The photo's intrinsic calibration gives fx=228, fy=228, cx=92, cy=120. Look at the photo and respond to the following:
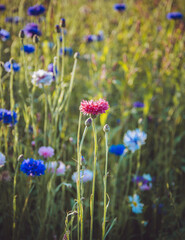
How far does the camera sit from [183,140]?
5.16 ft

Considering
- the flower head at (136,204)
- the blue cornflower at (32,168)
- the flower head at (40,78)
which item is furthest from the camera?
the flower head at (136,204)

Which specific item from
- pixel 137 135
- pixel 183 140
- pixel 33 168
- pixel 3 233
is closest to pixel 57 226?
pixel 3 233

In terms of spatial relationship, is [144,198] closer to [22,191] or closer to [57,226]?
[57,226]

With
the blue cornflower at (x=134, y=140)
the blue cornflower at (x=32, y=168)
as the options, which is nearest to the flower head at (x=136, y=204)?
the blue cornflower at (x=134, y=140)

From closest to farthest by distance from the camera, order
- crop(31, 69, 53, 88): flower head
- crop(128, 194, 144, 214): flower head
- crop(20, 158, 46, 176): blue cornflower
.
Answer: crop(20, 158, 46, 176): blue cornflower
crop(31, 69, 53, 88): flower head
crop(128, 194, 144, 214): flower head

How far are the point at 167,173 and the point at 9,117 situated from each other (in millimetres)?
859

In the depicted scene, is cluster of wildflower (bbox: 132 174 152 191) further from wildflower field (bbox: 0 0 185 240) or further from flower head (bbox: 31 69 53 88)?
flower head (bbox: 31 69 53 88)

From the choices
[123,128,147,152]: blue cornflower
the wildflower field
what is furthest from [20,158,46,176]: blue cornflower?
[123,128,147,152]: blue cornflower

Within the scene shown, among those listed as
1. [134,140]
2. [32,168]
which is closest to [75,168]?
[134,140]

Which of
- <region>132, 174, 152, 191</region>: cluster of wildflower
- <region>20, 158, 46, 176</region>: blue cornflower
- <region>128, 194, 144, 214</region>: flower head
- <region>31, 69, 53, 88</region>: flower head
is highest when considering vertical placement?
<region>31, 69, 53, 88</region>: flower head

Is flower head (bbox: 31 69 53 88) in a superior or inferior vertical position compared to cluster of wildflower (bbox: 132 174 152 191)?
superior

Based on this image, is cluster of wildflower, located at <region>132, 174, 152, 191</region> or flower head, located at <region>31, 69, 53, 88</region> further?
cluster of wildflower, located at <region>132, 174, 152, 191</region>

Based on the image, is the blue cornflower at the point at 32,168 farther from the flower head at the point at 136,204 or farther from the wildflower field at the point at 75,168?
the flower head at the point at 136,204

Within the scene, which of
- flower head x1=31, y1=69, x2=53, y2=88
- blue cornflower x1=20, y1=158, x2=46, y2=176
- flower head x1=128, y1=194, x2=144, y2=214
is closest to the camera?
blue cornflower x1=20, y1=158, x2=46, y2=176
